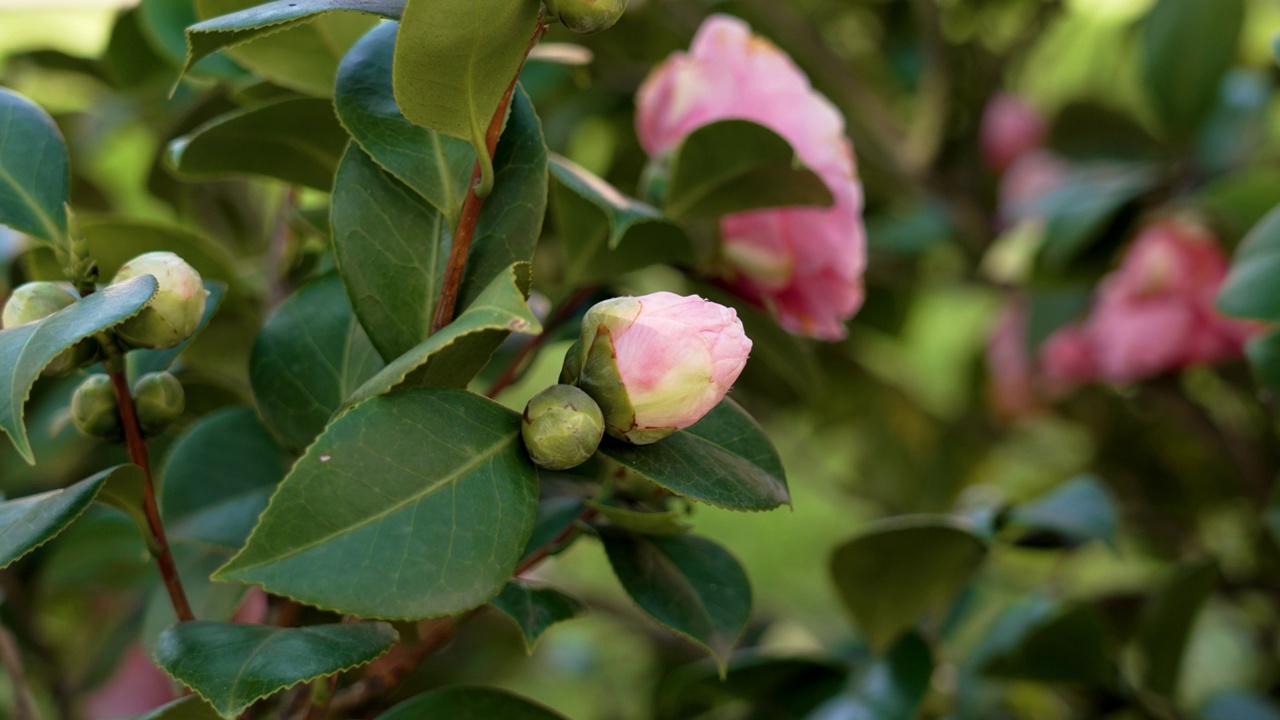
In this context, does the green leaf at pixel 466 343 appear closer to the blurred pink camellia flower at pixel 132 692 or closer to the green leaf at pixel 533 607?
the green leaf at pixel 533 607

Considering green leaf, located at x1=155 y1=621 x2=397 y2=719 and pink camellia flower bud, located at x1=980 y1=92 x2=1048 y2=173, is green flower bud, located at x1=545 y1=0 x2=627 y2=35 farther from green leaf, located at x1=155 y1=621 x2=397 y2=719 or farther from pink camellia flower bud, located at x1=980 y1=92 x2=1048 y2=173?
pink camellia flower bud, located at x1=980 y1=92 x2=1048 y2=173

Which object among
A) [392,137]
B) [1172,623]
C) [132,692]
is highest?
[392,137]

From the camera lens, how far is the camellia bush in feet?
1.24

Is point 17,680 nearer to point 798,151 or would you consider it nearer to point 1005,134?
point 798,151

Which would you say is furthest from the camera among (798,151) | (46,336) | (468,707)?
(798,151)

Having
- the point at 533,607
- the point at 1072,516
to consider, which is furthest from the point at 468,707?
the point at 1072,516

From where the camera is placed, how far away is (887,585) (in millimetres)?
728

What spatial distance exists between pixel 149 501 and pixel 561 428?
185 millimetres

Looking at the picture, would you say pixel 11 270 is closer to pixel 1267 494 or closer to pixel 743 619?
pixel 743 619

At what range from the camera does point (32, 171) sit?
45 centimetres

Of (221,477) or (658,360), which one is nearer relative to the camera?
(658,360)

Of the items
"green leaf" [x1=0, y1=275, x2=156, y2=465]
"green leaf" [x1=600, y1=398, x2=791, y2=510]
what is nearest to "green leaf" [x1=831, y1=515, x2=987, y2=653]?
"green leaf" [x1=600, y1=398, x2=791, y2=510]

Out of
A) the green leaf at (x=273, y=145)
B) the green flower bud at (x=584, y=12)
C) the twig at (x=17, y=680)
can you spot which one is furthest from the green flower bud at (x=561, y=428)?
the twig at (x=17, y=680)

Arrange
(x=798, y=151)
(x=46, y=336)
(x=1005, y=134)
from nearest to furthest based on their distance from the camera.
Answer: (x=46, y=336)
(x=798, y=151)
(x=1005, y=134)
